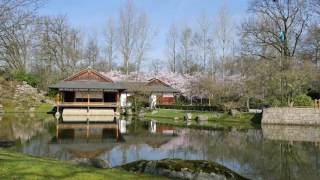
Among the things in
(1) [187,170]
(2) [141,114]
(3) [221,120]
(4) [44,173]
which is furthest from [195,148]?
(2) [141,114]

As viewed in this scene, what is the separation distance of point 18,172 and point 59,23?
55414 mm

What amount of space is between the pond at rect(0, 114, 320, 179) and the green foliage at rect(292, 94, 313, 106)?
27.9 ft

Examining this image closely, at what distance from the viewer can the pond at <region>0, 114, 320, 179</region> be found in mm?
13938

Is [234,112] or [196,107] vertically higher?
[196,107]

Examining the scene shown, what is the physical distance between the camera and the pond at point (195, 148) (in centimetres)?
1394

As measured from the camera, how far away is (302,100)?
3331 cm

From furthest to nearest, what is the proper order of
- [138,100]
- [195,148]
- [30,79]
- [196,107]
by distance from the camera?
1. [30,79]
2. [138,100]
3. [196,107]
4. [195,148]

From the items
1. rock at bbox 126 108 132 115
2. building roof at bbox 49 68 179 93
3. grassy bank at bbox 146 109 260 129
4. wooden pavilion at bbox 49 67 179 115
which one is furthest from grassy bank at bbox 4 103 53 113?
grassy bank at bbox 146 109 260 129

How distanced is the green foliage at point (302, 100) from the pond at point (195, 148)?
8519mm

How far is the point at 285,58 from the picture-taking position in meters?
34.6

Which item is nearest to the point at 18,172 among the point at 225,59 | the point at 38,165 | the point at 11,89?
the point at 38,165

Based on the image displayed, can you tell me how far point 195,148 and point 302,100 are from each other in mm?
17833

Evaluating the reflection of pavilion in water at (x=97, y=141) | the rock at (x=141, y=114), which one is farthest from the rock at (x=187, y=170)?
the rock at (x=141, y=114)

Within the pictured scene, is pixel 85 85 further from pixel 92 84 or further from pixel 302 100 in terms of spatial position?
pixel 302 100
